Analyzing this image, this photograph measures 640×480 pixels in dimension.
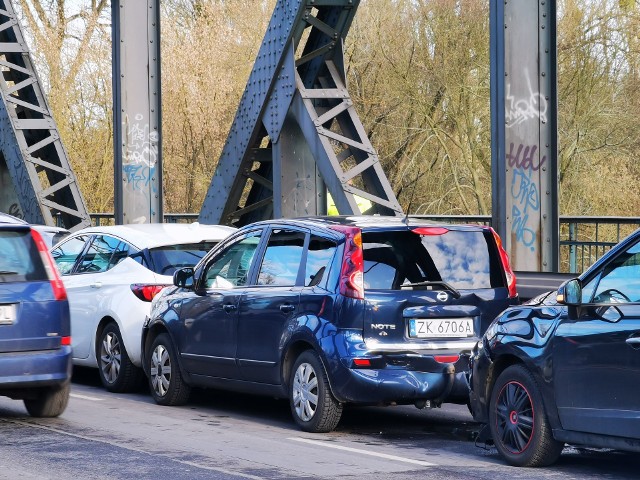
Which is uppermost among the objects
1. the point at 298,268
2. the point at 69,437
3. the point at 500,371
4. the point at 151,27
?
the point at 151,27

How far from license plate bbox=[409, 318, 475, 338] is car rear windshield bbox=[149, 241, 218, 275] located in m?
3.72

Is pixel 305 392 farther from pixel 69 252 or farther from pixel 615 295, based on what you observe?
pixel 69 252

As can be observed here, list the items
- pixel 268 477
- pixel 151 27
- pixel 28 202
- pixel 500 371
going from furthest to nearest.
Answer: pixel 28 202, pixel 151 27, pixel 500 371, pixel 268 477

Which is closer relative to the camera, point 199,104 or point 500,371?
point 500,371

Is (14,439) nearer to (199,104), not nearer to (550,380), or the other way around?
(550,380)

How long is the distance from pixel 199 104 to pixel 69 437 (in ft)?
85.5

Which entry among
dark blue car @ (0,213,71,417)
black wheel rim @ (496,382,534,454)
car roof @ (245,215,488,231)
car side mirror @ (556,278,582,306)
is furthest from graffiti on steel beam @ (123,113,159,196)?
car side mirror @ (556,278,582,306)

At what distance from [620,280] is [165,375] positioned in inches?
200

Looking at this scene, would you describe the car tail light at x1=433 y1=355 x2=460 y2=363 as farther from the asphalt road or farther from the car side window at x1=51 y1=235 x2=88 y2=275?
the car side window at x1=51 y1=235 x2=88 y2=275

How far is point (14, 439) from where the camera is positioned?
8.96 meters

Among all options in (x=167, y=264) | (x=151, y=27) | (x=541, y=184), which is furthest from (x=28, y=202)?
(x=541, y=184)

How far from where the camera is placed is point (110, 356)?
485 inches

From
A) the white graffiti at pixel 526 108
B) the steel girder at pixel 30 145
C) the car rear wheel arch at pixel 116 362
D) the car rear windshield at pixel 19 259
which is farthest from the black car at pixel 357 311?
the steel girder at pixel 30 145

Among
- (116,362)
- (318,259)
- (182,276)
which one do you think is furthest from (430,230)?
(116,362)
